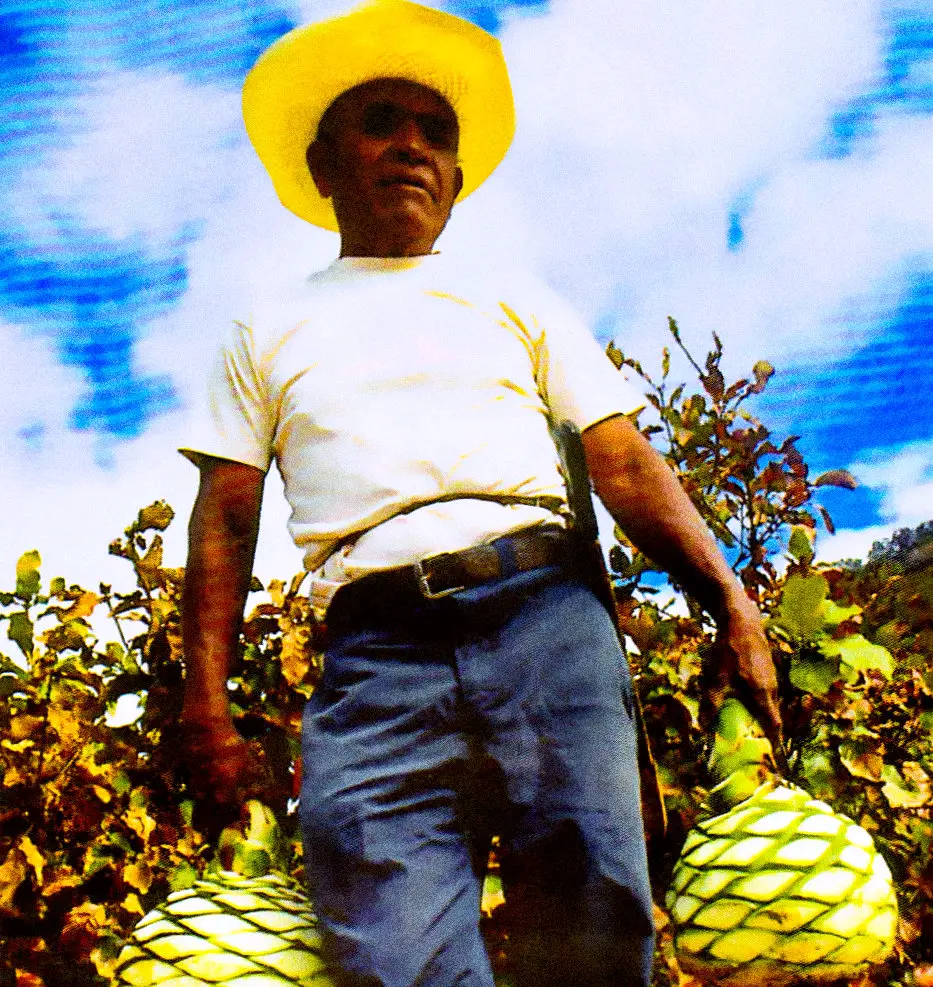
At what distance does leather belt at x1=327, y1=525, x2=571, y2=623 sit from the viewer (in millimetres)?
1666

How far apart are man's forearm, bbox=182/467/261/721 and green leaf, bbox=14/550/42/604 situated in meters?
0.80

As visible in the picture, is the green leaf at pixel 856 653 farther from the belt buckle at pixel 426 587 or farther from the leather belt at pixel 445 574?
the belt buckle at pixel 426 587

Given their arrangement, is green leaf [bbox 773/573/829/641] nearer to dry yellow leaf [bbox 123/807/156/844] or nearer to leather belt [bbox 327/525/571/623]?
leather belt [bbox 327/525/571/623]

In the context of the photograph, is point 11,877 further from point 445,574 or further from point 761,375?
point 761,375

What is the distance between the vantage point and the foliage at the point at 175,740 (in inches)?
86.6

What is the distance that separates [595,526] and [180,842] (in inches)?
41.8

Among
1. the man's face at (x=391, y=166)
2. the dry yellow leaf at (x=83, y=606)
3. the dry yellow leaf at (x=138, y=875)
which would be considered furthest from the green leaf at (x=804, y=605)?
the dry yellow leaf at (x=83, y=606)

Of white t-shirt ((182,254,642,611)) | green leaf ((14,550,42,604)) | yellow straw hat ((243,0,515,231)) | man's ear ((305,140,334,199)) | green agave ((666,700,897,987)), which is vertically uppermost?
yellow straw hat ((243,0,515,231))

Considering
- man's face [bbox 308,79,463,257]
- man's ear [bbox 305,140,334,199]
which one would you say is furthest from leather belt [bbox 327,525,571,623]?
man's ear [bbox 305,140,334,199]

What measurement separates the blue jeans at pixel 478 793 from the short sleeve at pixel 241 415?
38 centimetres

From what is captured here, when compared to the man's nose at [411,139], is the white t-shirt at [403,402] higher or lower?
lower

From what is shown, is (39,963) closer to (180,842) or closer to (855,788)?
(180,842)

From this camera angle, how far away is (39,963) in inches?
86.3

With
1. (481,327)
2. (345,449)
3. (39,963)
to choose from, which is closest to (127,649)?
(39,963)
